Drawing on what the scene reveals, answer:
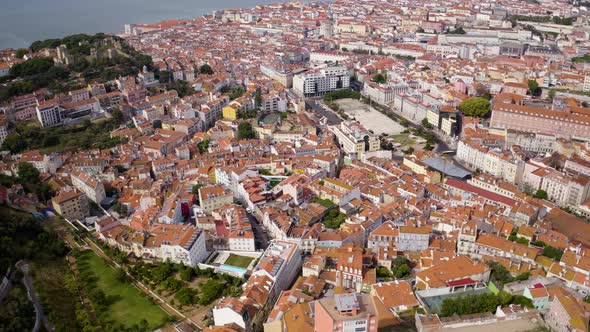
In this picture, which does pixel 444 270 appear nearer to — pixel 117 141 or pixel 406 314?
pixel 406 314

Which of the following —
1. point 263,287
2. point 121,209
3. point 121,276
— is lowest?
point 121,276

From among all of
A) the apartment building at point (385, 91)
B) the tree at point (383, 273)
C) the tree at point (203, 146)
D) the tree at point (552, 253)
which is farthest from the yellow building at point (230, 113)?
the tree at point (552, 253)

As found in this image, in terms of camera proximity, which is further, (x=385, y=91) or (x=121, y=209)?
(x=385, y=91)

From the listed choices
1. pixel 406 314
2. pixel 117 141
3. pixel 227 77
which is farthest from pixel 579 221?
pixel 227 77

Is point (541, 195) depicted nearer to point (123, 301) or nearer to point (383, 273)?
point (383, 273)

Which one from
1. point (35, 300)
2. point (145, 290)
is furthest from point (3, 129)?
point (145, 290)

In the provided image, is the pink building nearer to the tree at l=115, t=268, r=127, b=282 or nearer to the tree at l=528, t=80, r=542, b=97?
the tree at l=115, t=268, r=127, b=282
